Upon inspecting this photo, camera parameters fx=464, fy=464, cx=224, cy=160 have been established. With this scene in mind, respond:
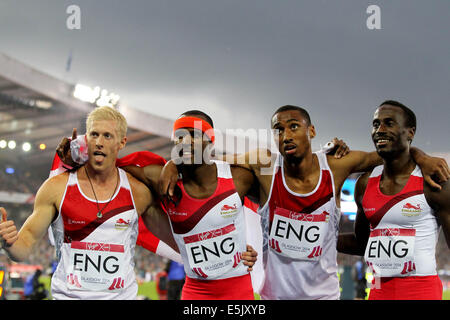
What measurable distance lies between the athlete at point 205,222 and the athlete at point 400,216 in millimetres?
1035

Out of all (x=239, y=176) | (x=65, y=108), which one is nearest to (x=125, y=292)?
(x=239, y=176)

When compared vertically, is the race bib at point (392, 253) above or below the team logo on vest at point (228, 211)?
below

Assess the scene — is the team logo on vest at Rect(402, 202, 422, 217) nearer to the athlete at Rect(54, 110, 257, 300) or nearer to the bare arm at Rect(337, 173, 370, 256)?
the bare arm at Rect(337, 173, 370, 256)

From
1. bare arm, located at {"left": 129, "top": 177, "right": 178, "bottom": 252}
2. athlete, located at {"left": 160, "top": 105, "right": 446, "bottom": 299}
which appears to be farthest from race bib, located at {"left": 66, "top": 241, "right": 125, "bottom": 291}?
athlete, located at {"left": 160, "top": 105, "right": 446, "bottom": 299}

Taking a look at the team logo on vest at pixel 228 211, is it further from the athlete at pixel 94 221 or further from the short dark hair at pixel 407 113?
the short dark hair at pixel 407 113

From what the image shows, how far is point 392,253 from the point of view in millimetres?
3613

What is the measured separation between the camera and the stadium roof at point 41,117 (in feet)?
64.5

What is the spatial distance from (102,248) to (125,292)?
369 mm

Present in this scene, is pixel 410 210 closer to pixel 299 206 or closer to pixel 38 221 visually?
pixel 299 206

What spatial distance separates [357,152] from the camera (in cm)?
409

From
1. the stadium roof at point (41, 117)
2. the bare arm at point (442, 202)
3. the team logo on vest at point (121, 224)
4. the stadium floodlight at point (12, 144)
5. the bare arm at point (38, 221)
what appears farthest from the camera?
the stadium floodlight at point (12, 144)

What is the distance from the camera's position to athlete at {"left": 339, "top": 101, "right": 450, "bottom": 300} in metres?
3.61

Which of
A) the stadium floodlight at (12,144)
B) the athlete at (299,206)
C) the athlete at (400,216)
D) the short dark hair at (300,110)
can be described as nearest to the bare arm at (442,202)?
the athlete at (400,216)

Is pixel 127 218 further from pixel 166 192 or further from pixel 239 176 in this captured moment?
pixel 239 176
